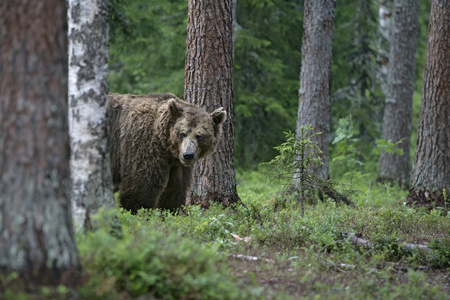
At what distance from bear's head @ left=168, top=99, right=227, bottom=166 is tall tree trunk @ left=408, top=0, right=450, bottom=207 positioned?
15.8 ft

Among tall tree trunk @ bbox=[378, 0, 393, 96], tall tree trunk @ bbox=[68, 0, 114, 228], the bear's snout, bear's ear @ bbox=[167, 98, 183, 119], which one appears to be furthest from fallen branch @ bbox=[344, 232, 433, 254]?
tall tree trunk @ bbox=[378, 0, 393, 96]

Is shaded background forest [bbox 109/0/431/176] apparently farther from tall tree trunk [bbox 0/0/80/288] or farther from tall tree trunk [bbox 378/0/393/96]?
tall tree trunk [bbox 0/0/80/288]

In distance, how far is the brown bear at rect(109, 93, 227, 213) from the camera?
24.1 feet

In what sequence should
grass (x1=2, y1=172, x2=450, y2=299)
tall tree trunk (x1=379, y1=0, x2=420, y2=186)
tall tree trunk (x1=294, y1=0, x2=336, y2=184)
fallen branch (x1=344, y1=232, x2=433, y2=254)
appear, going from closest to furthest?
grass (x1=2, y1=172, x2=450, y2=299) → fallen branch (x1=344, y1=232, x2=433, y2=254) → tall tree trunk (x1=294, y1=0, x2=336, y2=184) → tall tree trunk (x1=379, y1=0, x2=420, y2=186)

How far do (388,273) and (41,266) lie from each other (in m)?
3.85

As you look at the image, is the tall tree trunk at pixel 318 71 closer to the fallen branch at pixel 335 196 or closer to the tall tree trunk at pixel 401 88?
the fallen branch at pixel 335 196

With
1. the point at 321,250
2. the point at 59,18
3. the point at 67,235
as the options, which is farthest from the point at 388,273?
the point at 59,18

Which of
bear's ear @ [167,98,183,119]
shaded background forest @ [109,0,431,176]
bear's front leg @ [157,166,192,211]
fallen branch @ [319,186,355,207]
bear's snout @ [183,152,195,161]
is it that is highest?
shaded background forest @ [109,0,431,176]

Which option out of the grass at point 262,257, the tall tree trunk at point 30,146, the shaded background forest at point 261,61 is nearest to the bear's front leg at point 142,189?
the grass at point 262,257

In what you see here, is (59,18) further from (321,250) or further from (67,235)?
(321,250)

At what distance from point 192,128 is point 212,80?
3.32 feet

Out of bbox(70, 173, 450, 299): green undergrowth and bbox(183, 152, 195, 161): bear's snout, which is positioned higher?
bbox(183, 152, 195, 161): bear's snout

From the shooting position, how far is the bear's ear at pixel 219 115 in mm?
7570

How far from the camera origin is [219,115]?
7.62 metres
